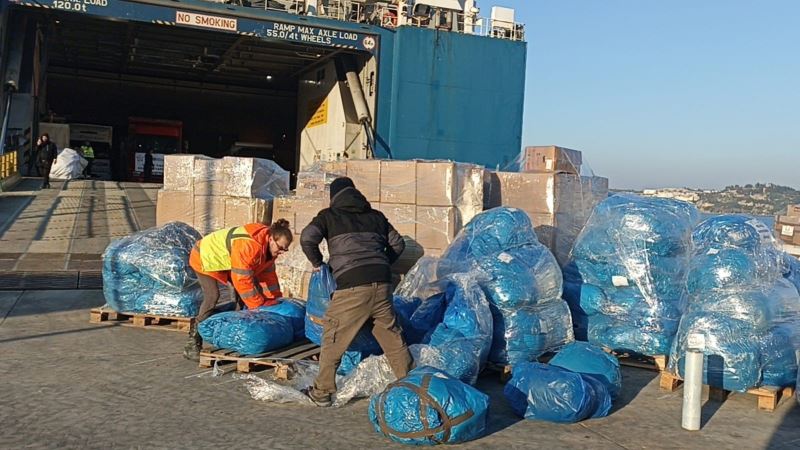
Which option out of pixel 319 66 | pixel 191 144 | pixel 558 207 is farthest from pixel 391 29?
pixel 191 144

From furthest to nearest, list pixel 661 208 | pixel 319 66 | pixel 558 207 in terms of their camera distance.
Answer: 1. pixel 319 66
2. pixel 558 207
3. pixel 661 208

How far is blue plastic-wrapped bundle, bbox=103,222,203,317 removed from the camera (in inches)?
299

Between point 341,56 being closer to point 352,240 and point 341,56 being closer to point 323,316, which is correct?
point 323,316

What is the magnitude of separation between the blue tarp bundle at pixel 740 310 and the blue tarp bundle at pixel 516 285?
113 cm

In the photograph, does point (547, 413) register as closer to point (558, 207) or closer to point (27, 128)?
point (558, 207)

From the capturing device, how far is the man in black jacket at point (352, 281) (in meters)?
5.18

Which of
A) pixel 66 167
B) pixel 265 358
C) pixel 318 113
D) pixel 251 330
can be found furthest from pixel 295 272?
pixel 318 113

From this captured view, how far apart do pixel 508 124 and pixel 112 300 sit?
16850 millimetres

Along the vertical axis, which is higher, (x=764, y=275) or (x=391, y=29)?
(x=391, y=29)

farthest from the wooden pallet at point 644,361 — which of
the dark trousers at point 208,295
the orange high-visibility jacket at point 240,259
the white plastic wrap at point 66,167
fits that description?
the white plastic wrap at point 66,167

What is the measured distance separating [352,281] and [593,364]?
7.09 feet

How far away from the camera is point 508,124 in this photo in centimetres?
2281

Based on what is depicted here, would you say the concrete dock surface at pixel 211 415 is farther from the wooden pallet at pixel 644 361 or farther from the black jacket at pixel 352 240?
the black jacket at pixel 352 240

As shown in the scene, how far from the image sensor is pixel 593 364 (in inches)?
229
